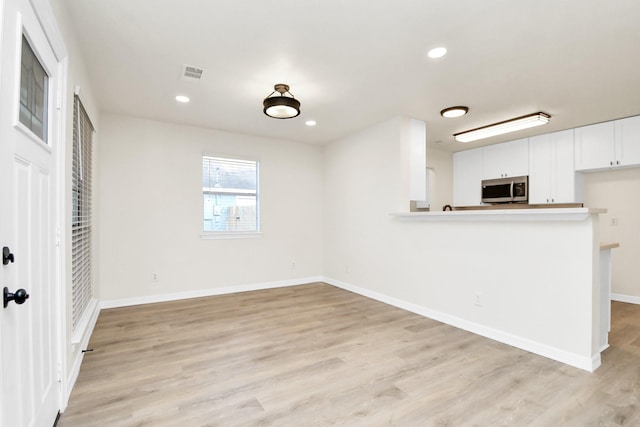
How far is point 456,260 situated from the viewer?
11.6 ft

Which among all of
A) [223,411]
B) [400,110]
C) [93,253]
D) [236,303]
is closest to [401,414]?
[223,411]

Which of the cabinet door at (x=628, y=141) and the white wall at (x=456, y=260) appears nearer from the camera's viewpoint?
the white wall at (x=456, y=260)

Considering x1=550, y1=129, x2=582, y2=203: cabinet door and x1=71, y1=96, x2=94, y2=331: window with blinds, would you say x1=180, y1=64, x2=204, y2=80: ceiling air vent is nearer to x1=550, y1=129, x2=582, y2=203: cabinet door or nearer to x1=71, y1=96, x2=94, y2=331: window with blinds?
x1=71, y1=96, x2=94, y2=331: window with blinds

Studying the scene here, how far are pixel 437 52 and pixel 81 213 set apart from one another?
134 inches

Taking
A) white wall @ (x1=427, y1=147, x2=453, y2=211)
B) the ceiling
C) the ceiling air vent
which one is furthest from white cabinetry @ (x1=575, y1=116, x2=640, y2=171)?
the ceiling air vent

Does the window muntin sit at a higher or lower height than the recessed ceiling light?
lower

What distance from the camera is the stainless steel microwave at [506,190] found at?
512cm

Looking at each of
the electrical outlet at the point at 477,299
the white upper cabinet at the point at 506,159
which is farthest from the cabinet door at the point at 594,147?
the electrical outlet at the point at 477,299

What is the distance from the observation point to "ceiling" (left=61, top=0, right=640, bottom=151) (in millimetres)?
2102

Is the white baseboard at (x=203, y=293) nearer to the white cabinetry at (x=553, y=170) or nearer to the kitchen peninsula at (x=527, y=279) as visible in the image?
the kitchen peninsula at (x=527, y=279)

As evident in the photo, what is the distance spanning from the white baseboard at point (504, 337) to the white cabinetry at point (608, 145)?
3.08 metres

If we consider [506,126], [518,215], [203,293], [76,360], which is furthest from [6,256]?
[506,126]

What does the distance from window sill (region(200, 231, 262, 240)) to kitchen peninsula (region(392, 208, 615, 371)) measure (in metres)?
2.79

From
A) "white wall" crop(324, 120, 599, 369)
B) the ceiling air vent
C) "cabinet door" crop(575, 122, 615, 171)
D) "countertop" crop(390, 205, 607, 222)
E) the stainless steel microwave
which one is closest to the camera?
"countertop" crop(390, 205, 607, 222)
